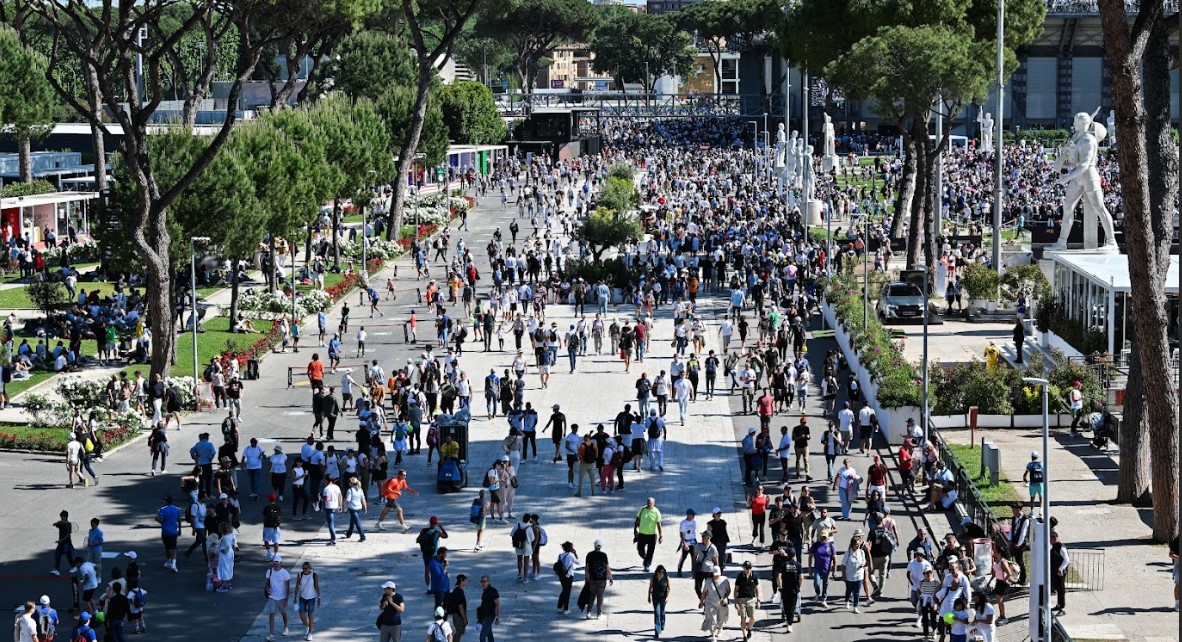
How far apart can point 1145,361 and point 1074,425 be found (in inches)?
294

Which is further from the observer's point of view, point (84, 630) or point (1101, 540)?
point (1101, 540)

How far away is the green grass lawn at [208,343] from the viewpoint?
4060 centimetres

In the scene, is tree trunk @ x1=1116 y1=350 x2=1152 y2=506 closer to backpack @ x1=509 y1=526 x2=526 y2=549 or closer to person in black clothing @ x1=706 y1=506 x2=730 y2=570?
person in black clothing @ x1=706 y1=506 x2=730 y2=570

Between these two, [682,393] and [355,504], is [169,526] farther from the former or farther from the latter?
[682,393]

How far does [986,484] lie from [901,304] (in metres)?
17.9

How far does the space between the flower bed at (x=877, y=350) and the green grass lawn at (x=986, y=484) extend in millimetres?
1702

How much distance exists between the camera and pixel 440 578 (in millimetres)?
21844

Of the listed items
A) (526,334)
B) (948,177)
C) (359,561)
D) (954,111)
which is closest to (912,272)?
(954,111)

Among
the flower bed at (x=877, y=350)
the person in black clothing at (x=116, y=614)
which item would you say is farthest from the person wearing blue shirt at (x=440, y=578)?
the flower bed at (x=877, y=350)

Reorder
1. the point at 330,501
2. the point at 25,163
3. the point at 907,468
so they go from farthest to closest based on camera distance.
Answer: the point at 25,163, the point at 907,468, the point at 330,501

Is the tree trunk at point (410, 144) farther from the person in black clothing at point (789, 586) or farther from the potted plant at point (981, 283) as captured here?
the person in black clothing at point (789, 586)

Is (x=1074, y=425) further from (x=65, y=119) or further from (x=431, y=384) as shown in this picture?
(x=65, y=119)

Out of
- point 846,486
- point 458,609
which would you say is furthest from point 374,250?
point 458,609

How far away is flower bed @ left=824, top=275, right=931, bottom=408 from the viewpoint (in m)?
32.6
